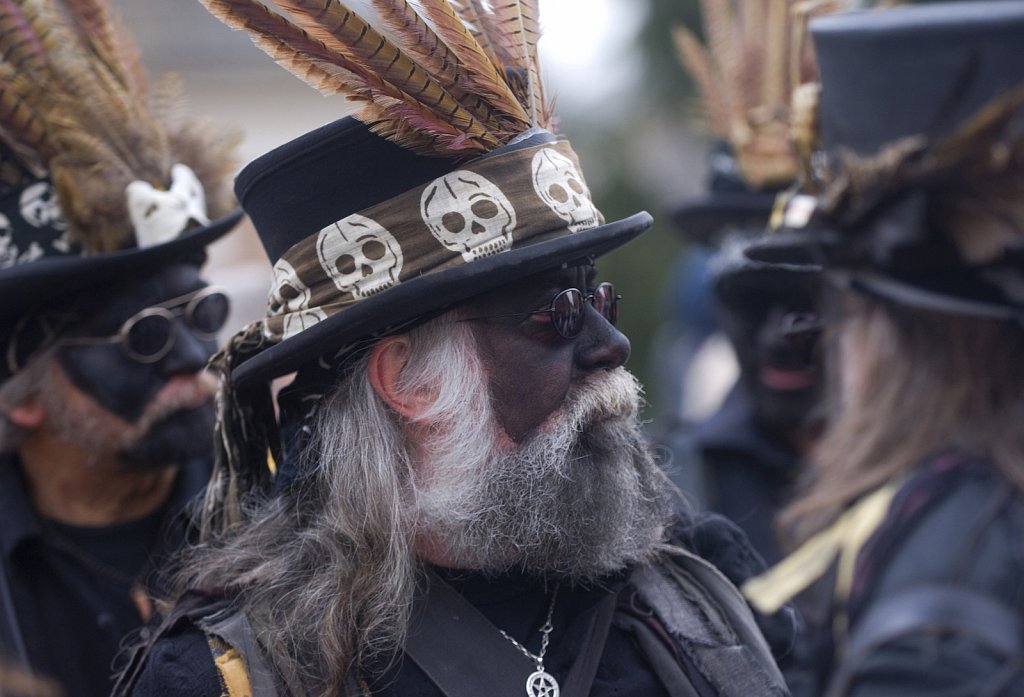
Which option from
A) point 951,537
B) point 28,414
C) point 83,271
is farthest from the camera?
point 28,414

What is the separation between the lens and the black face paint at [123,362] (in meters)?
3.15

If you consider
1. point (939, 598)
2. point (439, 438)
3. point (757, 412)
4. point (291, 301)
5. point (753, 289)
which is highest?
point (291, 301)

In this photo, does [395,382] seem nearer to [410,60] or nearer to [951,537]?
[410,60]

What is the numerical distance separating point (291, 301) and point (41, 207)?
1.24 m

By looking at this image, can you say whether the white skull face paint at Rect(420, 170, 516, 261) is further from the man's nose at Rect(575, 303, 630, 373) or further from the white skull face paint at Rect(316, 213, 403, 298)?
the man's nose at Rect(575, 303, 630, 373)

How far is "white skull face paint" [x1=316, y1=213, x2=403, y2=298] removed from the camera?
2145mm

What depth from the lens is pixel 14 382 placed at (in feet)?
10.5

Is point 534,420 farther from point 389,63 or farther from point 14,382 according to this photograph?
point 14,382

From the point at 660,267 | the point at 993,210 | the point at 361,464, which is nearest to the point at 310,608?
the point at 361,464

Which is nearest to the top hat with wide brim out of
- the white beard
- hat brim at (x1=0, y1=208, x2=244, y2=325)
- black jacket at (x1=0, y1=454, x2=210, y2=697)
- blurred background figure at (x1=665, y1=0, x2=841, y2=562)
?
the white beard

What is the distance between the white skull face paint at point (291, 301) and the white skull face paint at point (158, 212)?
3.16 feet

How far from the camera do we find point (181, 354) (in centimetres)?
317

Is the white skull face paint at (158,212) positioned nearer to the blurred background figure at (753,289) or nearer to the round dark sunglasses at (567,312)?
the round dark sunglasses at (567,312)

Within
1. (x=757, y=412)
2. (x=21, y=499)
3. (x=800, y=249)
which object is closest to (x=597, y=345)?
(x=800, y=249)
